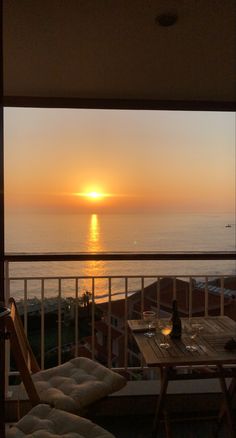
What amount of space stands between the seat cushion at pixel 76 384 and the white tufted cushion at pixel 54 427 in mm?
277

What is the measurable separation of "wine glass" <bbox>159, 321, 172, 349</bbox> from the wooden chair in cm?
34

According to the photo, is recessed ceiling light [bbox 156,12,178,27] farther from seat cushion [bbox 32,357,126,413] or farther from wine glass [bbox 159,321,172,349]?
seat cushion [bbox 32,357,126,413]

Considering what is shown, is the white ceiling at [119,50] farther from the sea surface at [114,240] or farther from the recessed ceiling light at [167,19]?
the sea surface at [114,240]

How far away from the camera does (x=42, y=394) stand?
2160mm

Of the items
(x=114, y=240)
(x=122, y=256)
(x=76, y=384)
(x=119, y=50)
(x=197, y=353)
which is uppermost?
(x=119, y=50)

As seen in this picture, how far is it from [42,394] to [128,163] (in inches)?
168

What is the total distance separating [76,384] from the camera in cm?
229

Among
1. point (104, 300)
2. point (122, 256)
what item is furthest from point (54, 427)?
point (104, 300)

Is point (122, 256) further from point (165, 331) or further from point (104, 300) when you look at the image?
point (165, 331)

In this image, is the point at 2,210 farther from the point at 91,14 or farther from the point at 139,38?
the point at 139,38

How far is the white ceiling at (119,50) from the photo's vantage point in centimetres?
225

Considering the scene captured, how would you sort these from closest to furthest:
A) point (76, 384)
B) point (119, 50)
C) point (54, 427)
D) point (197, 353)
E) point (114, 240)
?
point (54, 427) < point (197, 353) < point (76, 384) < point (119, 50) < point (114, 240)

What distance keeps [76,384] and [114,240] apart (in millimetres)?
1774

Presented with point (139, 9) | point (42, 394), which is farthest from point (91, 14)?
point (42, 394)
